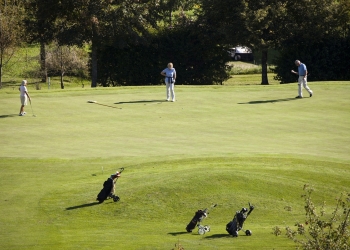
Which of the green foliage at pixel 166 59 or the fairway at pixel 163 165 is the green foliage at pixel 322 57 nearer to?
the green foliage at pixel 166 59

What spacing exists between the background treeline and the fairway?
17599 mm

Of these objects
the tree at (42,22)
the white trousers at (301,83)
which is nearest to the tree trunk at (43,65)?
the tree at (42,22)

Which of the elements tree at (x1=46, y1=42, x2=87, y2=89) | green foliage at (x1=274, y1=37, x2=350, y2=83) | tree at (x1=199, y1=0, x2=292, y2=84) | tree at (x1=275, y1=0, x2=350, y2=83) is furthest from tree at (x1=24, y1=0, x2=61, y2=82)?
green foliage at (x1=274, y1=37, x2=350, y2=83)

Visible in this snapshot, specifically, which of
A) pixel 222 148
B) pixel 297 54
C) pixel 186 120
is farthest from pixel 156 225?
pixel 297 54

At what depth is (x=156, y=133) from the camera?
31.3 m

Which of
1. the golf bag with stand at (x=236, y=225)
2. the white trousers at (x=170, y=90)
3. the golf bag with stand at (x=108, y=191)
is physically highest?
the white trousers at (x=170, y=90)

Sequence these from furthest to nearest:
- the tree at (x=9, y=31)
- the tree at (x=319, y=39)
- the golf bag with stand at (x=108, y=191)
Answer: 1. the tree at (x=9, y=31)
2. the tree at (x=319, y=39)
3. the golf bag with stand at (x=108, y=191)

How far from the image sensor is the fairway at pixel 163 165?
59.5 ft

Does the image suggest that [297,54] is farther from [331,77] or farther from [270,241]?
[270,241]

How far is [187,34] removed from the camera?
61.2 meters

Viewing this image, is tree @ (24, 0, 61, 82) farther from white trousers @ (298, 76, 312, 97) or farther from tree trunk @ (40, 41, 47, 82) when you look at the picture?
white trousers @ (298, 76, 312, 97)

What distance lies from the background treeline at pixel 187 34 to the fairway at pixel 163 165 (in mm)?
17599

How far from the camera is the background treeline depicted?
5841 centimetres

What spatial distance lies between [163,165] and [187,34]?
37405mm
